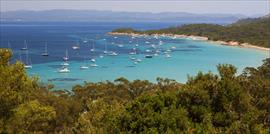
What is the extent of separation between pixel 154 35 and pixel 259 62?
74716mm

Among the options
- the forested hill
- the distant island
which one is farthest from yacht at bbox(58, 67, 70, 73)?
the forested hill

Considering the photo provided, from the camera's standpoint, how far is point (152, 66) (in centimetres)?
7044

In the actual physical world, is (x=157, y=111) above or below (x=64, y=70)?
above

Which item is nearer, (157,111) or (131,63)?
(157,111)

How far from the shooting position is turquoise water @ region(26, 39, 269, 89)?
57438 millimetres

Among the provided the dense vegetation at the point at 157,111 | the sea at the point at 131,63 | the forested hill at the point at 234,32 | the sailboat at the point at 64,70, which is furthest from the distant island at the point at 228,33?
the dense vegetation at the point at 157,111

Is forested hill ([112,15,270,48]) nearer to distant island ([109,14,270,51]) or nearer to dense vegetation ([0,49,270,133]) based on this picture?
distant island ([109,14,270,51])

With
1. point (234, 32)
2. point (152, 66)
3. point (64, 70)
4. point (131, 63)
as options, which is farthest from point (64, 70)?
point (234, 32)

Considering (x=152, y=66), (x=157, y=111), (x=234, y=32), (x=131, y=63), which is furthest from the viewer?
(x=234, y=32)

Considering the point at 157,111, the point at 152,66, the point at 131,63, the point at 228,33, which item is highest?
the point at 157,111

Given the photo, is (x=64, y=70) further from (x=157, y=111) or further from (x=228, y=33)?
(x=228, y=33)

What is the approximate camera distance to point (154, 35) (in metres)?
146

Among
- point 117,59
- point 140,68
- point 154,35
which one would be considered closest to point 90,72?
point 140,68

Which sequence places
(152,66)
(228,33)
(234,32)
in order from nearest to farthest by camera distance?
(152,66)
(234,32)
(228,33)
